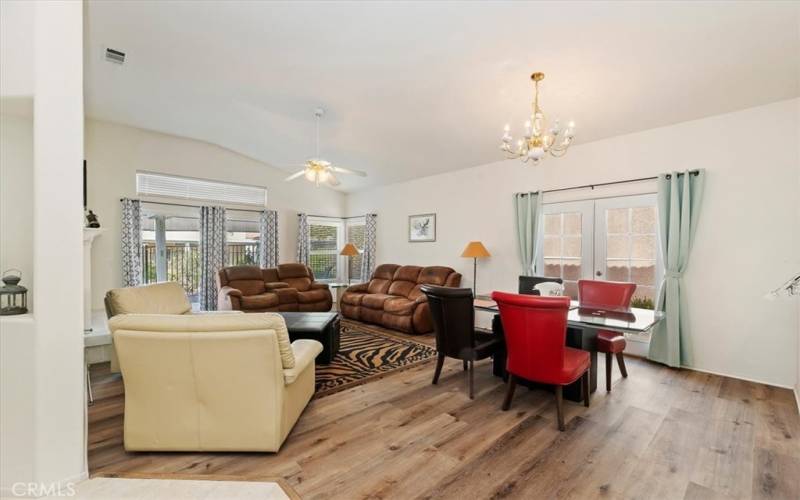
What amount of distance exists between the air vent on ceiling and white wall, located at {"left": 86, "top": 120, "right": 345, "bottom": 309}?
2.15 m

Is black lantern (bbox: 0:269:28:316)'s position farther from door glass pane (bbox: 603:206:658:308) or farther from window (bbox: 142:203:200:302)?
door glass pane (bbox: 603:206:658:308)

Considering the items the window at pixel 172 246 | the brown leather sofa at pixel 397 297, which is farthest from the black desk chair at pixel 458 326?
the window at pixel 172 246

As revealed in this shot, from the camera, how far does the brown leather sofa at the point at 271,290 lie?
5.34 m

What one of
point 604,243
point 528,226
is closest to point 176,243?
point 528,226

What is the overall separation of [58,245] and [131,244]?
13.2ft

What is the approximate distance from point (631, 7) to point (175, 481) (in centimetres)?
408

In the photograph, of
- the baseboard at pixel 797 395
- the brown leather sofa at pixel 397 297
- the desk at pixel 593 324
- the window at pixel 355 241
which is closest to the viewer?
the desk at pixel 593 324

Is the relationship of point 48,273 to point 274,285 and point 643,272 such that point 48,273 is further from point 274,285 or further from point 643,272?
point 643,272

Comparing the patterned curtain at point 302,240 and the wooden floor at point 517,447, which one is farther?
the patterned curtain at point 302,240

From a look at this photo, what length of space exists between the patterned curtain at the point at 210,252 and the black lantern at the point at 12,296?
4.07 metres

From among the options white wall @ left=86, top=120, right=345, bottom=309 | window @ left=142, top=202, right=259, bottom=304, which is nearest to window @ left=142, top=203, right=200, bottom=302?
window @ left=142, top=202, right=259, bottom=304

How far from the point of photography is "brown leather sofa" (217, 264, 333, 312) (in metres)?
5.34

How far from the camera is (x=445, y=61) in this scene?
10.1 ft

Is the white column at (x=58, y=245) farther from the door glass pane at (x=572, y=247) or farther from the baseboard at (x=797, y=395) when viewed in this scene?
the baseboard at (x=797, y=395)
